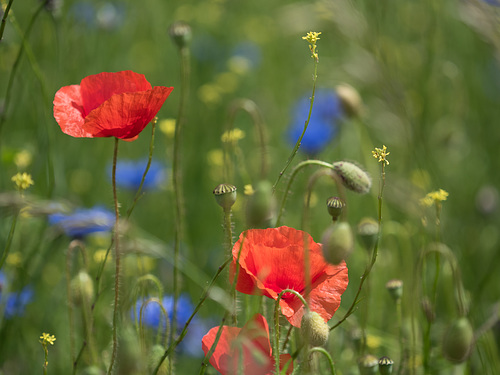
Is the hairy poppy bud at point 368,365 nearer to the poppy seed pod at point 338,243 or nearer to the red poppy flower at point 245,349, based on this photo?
the red poppy flower at point 245,349

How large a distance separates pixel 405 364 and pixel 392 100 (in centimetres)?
78

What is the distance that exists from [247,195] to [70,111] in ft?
1.52

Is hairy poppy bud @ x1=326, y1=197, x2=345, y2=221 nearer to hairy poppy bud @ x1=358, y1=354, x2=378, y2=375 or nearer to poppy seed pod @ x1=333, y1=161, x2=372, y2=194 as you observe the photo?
poppy seed pod @ x1=333, y1=161, x2=372, y2=194

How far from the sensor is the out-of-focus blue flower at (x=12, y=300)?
1.64 metres

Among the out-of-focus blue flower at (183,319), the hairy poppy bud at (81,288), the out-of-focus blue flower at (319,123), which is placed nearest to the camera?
the hairy poppy bud at (81,288)

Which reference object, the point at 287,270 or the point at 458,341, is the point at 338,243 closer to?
the point at 287,270

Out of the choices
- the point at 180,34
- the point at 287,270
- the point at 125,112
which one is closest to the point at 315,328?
the point at 287,270

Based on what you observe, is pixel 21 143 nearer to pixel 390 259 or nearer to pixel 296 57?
pixel 390 259

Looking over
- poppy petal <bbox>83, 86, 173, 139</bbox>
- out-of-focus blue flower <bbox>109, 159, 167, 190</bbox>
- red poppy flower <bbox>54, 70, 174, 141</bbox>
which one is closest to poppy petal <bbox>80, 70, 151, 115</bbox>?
red poppy flower <bbox>54, 70, 174, 141</bbox>

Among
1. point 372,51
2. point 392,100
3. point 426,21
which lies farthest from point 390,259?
point 426,21

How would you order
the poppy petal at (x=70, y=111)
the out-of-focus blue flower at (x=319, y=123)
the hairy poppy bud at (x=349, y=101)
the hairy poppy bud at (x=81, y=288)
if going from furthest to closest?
the out-of-focus blue flower at (x=319, y=123), the hairy poppy bud at (x=349, y=101), the hairy poppy bud at (x=81, y=288), the poppy petal at (x=70, y=111)

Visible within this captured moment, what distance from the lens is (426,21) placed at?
374 cm

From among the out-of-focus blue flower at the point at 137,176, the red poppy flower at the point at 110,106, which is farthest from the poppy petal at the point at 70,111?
the out-of-focus blue flower at the point at 137,176

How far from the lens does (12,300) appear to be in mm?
1883
